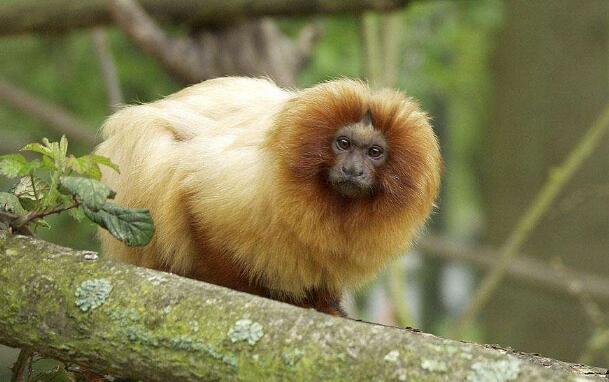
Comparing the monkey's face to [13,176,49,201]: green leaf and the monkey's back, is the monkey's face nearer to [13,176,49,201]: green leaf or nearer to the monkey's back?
the monkey's back

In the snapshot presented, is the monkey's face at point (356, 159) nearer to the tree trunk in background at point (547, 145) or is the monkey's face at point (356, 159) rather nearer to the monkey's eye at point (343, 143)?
the monkey's eye at point (343, 143)

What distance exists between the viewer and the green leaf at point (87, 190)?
3.00 m

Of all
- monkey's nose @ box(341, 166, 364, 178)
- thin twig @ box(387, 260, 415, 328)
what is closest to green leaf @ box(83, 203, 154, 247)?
monkey's nose @ box(341, 166, 364, 178)

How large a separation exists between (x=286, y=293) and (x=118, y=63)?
5965 mm

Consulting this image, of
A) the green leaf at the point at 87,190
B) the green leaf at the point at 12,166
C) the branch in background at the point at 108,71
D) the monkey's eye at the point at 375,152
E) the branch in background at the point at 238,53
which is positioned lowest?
the branch in background at the point at 108,71

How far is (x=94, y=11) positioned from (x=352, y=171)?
12.0 ft

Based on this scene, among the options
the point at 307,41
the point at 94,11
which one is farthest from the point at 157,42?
the point at 307,41

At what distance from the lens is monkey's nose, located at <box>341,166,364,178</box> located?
4074 millimetres

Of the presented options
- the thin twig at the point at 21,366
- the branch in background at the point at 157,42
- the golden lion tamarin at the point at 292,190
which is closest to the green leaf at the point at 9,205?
the thin twig at the point at 21,366

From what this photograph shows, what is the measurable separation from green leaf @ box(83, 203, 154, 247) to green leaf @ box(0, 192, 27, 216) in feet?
0.81

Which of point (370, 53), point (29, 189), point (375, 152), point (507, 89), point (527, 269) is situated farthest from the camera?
point (507, 89)

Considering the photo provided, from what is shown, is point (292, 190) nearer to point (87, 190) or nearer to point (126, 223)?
point (126, 223)

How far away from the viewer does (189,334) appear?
8.41ft

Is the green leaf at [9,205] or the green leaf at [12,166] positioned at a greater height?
the green leaf at [12,166]
